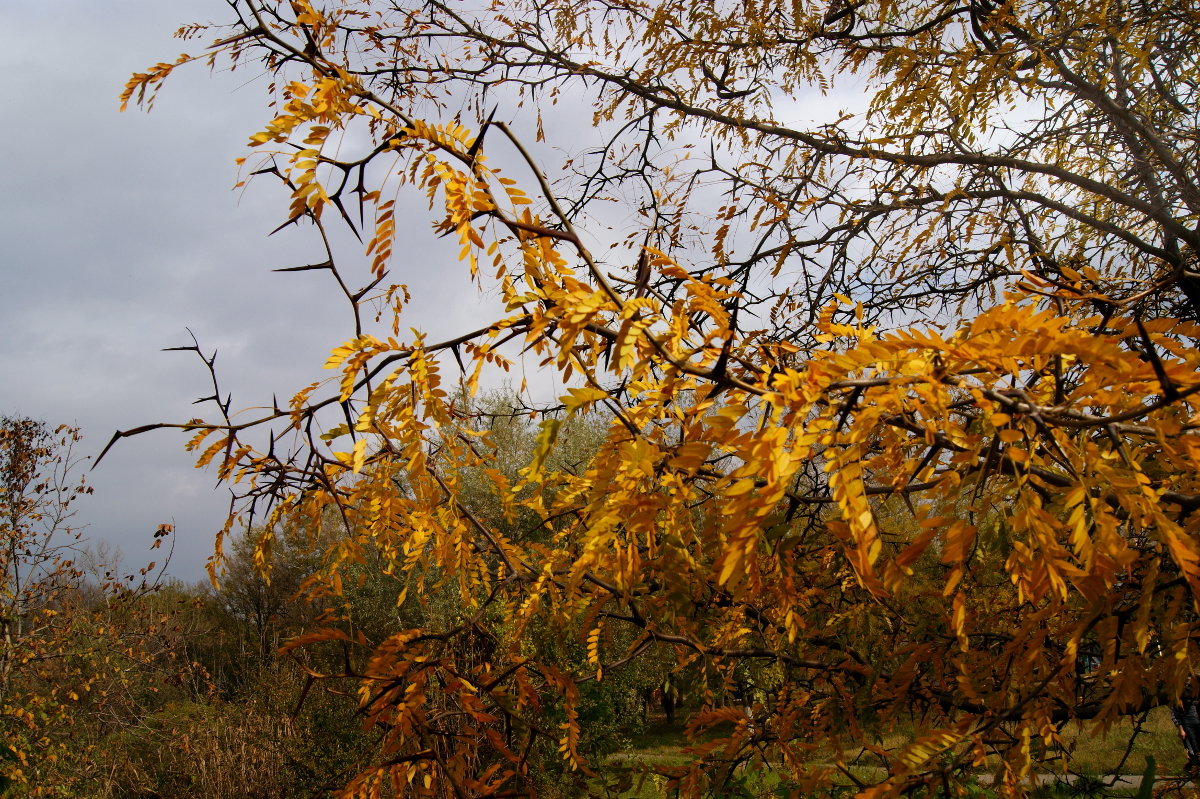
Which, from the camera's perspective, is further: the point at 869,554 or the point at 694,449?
the point at 694,449

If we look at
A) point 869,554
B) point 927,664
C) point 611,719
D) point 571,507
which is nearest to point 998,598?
point 927,664

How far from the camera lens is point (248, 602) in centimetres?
3142

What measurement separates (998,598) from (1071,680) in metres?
2.08

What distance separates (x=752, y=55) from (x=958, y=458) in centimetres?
458

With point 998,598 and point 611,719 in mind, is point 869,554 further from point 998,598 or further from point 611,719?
point 611,719

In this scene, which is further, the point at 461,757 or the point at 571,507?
the point at 571,507

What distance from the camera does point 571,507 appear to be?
2.41 meters

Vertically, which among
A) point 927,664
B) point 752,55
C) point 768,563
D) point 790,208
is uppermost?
point 752,55

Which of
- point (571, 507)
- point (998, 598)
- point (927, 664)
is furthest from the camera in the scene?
point (998, 598)

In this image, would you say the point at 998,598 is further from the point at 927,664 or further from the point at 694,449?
the point at 694,449

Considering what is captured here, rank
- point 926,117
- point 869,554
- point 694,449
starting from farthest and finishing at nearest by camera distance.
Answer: point 926,117 < point 694,449 < point 869,554

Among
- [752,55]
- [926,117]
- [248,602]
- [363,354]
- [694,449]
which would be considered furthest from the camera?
[248,602]

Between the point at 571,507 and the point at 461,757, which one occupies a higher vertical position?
the point at 571,507

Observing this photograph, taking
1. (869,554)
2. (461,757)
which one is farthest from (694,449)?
(461,757)
